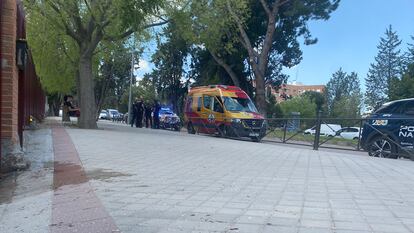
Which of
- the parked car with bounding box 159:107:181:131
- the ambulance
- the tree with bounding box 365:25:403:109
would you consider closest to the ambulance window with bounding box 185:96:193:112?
the ambulance

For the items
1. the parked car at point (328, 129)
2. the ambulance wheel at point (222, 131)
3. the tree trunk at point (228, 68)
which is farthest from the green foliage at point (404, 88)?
the parked car at point (328, 129)

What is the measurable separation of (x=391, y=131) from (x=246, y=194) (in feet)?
30.9

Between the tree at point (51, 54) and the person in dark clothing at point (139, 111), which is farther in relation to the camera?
the person in dark clothing at point (139, 111)

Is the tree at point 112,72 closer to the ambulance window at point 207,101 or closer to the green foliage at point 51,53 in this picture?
the green foliage at point 51,53

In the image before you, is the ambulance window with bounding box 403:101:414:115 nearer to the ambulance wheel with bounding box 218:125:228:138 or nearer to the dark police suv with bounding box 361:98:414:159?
the dark police suv with bounding box 361:98:414:159

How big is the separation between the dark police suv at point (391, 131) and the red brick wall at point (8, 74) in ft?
34.7

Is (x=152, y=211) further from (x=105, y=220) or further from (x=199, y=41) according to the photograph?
(x=199, y=41)

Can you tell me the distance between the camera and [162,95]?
5369 cm

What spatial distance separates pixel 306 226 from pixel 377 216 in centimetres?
99

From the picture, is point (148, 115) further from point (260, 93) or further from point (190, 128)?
point (260, 93)

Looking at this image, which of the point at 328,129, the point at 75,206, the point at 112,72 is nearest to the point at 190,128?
the point at 328,129

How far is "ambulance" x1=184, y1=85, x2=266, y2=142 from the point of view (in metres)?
21.7

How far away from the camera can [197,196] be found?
19.4 ft

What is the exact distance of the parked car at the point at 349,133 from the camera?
1565cm
